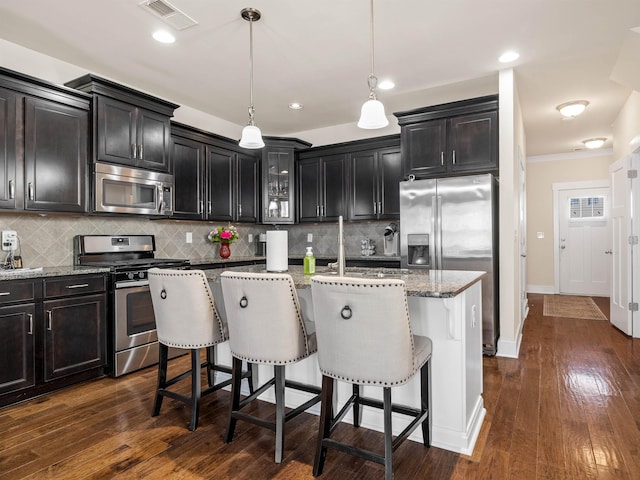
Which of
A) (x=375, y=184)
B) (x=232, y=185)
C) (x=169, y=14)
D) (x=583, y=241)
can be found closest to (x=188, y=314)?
(x=169, y=14)

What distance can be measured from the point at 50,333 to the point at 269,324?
1.98 meters

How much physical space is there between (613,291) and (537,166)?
350 cm

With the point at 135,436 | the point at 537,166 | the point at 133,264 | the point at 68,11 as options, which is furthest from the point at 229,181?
the point at 537,166

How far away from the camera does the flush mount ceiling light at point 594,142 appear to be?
6254 millimetres

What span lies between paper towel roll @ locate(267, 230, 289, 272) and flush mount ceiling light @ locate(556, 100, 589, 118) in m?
4.06

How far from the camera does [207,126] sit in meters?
4.90

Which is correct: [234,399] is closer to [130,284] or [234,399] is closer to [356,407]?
[356,407]

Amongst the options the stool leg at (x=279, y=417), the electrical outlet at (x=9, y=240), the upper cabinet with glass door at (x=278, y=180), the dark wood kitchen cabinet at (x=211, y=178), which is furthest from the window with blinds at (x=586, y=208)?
the electrical outlet at (x=9, y=240)

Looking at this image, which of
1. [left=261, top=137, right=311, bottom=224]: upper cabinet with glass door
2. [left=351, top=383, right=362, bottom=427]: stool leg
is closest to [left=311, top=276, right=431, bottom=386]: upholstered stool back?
[left=351, top=383, right=362, bottom=427]: stool leg

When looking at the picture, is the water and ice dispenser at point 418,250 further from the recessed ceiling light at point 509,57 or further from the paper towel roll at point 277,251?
the paper towel roll at point 277,251

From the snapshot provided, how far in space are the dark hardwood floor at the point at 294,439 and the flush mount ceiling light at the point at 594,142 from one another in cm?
451

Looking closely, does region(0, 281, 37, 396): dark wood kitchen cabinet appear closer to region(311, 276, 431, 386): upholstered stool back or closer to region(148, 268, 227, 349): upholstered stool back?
region(148, 268, 227, 349): upholstered stool back

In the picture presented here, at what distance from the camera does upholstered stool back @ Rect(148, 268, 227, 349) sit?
2.19 metres

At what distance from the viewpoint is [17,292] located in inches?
104
